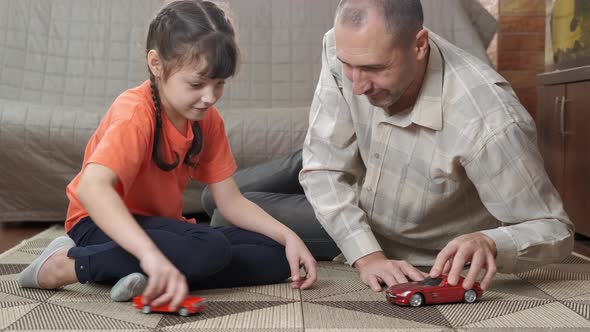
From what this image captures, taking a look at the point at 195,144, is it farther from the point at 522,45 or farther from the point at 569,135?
the point at 522,45

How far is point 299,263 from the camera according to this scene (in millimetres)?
1390

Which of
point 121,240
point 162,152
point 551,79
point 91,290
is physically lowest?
point 91,290

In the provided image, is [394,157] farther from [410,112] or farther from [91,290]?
[91,290]

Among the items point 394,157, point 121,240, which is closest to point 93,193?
point 121,240

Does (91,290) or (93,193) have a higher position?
(93,193)

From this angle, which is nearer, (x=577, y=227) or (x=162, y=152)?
Answer: (x=162, y=152)

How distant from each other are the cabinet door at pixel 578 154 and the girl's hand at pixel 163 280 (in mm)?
1439

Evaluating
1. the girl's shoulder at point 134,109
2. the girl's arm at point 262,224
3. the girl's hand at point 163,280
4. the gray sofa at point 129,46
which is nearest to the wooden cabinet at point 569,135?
the gray sofa at point 129,46

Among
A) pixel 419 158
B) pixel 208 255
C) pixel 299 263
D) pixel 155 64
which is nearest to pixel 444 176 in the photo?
pixel 419 158

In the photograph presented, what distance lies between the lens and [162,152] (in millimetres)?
1377

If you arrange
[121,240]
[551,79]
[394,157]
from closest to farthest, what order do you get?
[121,240] < [394,157] < [551,79]

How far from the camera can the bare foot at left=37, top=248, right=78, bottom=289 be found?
1307 millimetres

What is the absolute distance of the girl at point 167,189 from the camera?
122 centimetres

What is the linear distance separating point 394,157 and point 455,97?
0.59 ft
